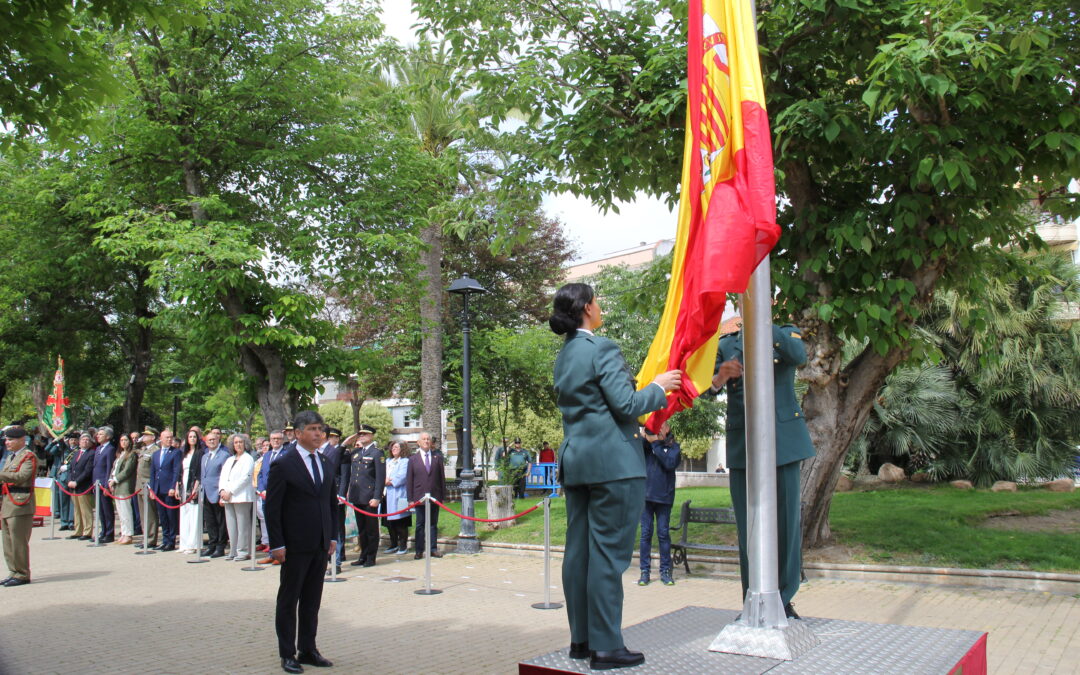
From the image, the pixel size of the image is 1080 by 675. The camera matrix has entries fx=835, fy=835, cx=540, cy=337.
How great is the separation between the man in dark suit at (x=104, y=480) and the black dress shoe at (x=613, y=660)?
15939mm

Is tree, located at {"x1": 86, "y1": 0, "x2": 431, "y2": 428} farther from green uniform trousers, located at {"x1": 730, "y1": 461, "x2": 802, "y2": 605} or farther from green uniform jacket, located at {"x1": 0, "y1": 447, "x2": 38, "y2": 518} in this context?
green uniform trousers, located at {"x1": 730, "y1": 461, "x2": 802, "y2": 605}

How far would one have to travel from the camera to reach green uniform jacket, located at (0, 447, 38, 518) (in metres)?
11.2

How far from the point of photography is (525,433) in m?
43.6

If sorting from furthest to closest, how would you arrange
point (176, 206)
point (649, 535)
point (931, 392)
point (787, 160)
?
point (931, 392) → point (176, 206) → point (649, 535) → point (787, 160)

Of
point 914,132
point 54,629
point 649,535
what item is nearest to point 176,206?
point 54,629

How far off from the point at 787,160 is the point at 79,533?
17.2 meters

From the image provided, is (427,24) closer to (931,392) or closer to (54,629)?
(54,629)

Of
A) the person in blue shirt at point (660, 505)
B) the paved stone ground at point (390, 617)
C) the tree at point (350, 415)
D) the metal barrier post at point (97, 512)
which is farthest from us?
the tree at point (350, 415)

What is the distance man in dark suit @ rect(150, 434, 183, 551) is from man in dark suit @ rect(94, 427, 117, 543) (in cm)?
180

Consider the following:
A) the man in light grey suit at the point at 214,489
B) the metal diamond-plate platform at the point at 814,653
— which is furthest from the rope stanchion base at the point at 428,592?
the metal diamond-plate platform at the point at 814,653

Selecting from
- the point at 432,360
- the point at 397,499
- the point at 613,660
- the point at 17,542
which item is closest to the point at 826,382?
the point at 613,660

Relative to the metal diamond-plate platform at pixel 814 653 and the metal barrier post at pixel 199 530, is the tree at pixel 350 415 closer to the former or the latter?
the metal barrier post at pixel 199 530

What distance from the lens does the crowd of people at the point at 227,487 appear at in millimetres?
14305

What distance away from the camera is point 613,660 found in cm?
425
